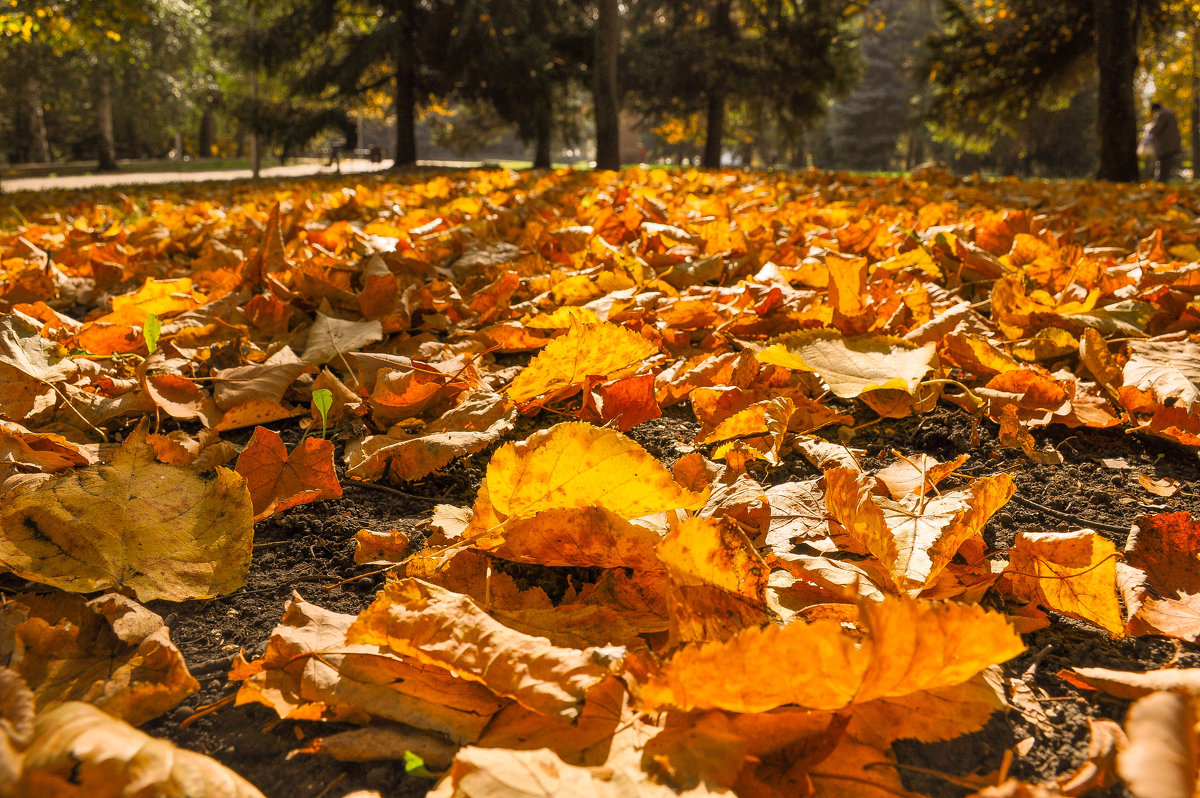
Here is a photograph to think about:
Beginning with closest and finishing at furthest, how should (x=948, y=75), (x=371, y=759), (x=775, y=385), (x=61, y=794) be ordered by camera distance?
(x=61, y=794) < (x=371, y=759) < (x=775, y=385) < (x=948, y=75)

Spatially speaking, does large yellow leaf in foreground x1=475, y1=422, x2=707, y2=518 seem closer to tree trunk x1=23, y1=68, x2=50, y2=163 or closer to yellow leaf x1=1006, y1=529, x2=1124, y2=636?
yellow leaf x1=1006, y1=529, x2=1124, y2=636

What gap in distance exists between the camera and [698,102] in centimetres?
1700

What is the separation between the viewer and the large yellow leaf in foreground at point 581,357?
1.10 meters

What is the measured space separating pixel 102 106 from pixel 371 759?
90.1ft

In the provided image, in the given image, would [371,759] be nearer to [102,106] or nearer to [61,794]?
[61,794]

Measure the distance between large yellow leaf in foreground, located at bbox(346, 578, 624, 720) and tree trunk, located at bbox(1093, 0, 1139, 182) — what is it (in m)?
10.8

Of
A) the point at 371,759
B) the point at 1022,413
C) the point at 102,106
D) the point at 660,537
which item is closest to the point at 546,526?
the point at 660,537

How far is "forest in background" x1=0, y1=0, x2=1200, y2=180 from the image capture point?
10391 mm

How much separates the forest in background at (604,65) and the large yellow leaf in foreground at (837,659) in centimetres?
944

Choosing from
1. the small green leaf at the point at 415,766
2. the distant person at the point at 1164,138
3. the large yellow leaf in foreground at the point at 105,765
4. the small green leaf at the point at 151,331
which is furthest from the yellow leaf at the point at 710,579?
the distant person at the point at 1164,138

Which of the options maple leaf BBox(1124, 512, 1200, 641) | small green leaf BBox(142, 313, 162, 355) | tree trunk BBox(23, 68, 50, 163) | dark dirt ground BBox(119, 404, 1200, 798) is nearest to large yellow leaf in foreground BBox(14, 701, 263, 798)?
dark dirt ground BBox(119, 404, 1200, 798)

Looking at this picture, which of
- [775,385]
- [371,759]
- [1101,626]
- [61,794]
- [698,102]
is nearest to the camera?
[61,794]

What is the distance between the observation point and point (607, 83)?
11.0 meters

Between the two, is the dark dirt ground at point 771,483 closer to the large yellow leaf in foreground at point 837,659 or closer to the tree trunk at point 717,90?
the large yellow leaf in foreground at point 837,659
